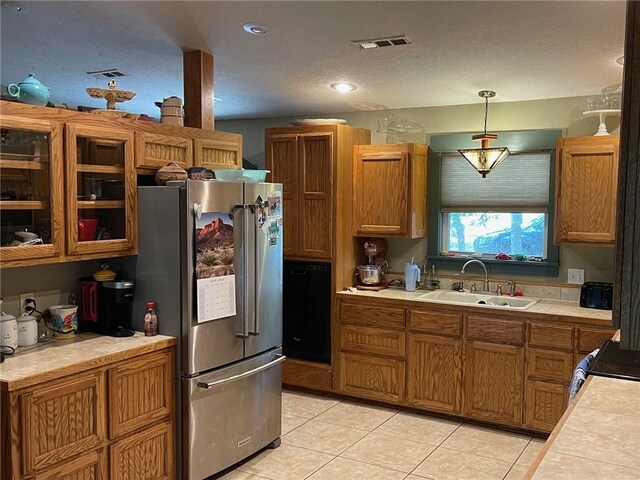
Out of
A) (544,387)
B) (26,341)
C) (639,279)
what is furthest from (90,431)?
(544,387)

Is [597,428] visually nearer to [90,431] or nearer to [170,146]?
[90,431]

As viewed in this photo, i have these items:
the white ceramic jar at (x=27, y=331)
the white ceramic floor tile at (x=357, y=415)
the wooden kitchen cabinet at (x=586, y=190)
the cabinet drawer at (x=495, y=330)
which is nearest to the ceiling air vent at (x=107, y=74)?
the white ceramic jar at (x=27, y=331)

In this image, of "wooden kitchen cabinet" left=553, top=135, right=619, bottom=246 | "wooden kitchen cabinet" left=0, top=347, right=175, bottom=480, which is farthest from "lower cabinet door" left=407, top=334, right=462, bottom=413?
"wooden kitchen cabinet" left=0, top=347, right=175, bottom=480

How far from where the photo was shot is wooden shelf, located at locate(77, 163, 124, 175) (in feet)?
9.57

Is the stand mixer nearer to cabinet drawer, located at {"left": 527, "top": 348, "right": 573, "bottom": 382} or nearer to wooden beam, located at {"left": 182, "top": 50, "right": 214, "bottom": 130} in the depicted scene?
cabinet drawer, located at {"left": 527, "top": 348, "right": 573, "bottom": 382}

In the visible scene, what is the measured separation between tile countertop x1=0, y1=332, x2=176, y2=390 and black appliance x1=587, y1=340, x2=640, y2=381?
207 centimetres

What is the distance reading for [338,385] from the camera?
4.80 m

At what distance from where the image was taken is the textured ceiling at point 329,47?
8.64 feet

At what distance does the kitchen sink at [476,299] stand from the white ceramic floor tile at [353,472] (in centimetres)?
141

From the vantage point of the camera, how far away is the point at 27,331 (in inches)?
113

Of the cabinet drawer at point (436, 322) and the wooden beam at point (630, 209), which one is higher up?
the wooden beam at point (630, 209)

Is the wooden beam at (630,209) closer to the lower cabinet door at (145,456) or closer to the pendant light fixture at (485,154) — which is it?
the lower cabinet door at (145,456)

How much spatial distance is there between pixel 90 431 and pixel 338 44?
2.32m

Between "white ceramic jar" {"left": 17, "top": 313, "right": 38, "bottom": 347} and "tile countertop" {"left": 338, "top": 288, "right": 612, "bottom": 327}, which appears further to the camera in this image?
"tile countertop" {"left": 338, "top": 288, "right": 612, "bottom": 327}
